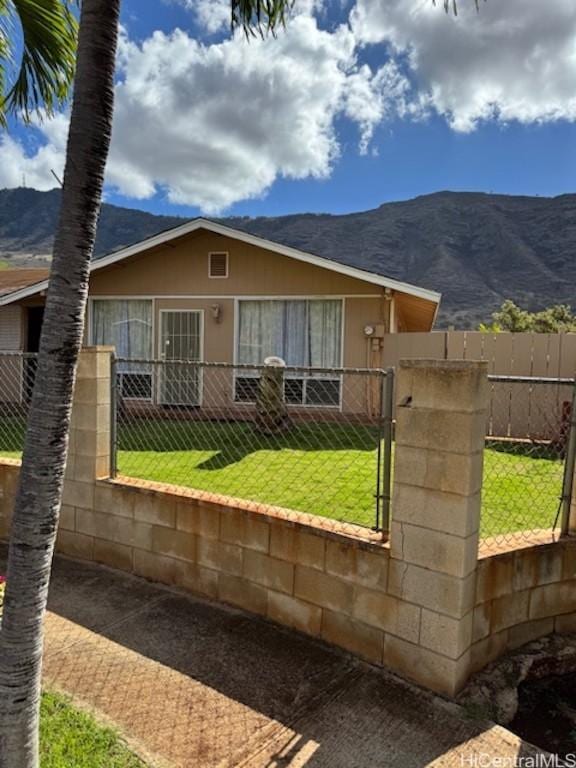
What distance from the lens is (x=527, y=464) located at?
21.7ft

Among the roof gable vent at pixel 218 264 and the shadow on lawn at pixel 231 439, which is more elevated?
the roof gable vent at pixel 218 264

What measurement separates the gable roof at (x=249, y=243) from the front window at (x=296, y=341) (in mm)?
784

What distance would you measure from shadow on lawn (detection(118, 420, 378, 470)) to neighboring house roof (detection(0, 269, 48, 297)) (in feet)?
18.0

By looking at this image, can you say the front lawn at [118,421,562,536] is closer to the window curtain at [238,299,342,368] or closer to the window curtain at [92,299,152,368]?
the window curtain at [238,299,342,368]

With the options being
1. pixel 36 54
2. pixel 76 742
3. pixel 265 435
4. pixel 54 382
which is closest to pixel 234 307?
pixel 265 435

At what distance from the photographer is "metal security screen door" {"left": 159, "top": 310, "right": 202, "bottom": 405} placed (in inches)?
420

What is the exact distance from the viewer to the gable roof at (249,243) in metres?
9.26

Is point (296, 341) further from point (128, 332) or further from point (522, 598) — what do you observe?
point (522, 598)

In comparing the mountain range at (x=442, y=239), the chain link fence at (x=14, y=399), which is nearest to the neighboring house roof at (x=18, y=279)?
the chain link fence at (x=14, y=399)

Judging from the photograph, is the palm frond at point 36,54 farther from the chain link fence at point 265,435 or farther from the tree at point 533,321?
the tree at point 533,321

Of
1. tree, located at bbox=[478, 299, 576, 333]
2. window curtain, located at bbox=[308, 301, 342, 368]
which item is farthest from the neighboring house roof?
tree, located at bbox=[478, 299, 576, 333]

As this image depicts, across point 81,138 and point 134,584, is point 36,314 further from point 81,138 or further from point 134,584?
point 81,138

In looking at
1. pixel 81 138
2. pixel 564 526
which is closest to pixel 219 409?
pixel 564 526

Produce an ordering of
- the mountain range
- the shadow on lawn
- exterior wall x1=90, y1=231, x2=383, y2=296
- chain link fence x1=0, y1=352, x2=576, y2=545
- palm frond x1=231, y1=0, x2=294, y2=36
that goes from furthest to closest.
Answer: the mountain range
exterior wall x1=90, y1=231, x2=383, y2=296
the shadow on lawn
chain link fence x1=0, y1=352, x2=576, y2=545
palm frond x1=231, y1=0, x2=294, y2=36
